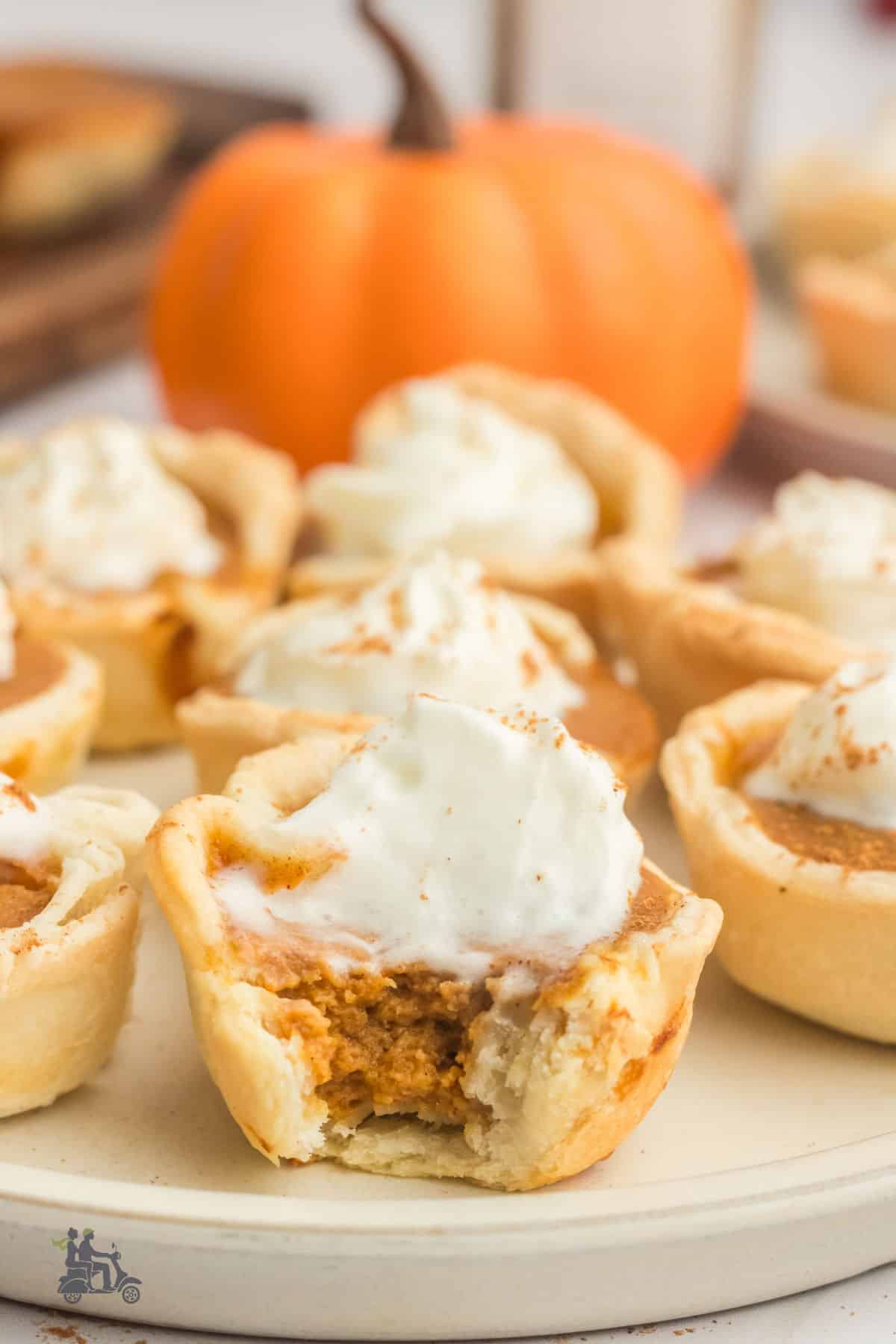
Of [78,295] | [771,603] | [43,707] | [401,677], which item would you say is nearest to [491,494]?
[771,603]

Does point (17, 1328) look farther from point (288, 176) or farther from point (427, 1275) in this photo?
point (288, 176)

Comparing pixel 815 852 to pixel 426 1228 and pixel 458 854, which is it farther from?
pixel 426 1228

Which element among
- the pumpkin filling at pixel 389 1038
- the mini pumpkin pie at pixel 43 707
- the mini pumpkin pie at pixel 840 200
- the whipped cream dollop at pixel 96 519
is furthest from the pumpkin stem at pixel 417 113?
the pumpkin filling at pixel 389 1038

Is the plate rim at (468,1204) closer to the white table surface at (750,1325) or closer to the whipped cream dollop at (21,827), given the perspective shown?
the white table surface at (750,1325)

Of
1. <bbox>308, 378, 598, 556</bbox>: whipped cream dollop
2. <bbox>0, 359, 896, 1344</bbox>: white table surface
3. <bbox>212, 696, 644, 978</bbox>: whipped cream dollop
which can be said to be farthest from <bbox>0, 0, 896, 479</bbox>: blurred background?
<bbox>0, 359, 896, 1344</bbox>: white table surface

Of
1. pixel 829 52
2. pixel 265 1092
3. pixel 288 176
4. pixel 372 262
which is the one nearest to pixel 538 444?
pixel 372 262

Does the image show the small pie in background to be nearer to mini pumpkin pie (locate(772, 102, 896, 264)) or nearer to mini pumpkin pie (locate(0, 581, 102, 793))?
mini pumpkin pie (locate(772, 102, 896, 264))
